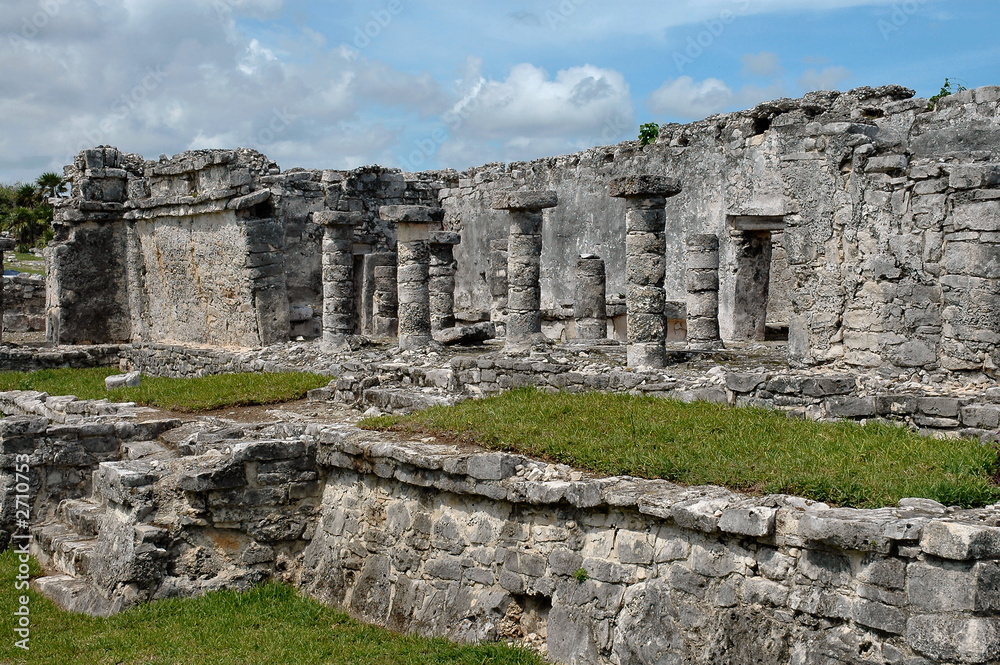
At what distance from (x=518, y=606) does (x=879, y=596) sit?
2513 mm

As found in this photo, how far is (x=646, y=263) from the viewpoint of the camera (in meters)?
10.9

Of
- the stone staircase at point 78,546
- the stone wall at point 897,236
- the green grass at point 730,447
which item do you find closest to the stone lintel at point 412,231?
the stone wall at point 897,236

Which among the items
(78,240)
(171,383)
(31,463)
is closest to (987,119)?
(171,383)

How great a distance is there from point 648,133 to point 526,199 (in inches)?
231

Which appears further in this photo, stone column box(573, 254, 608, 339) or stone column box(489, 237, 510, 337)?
stone column box(489, 237, 510, 337)

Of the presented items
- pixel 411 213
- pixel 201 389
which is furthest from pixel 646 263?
pixel 201 389

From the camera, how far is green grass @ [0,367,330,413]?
36.8 ft

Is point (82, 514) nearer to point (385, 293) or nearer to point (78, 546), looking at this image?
point (78, 546)

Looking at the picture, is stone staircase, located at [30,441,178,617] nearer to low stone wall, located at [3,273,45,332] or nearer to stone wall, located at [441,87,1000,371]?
stone wall, located at [441,87,1000,371]

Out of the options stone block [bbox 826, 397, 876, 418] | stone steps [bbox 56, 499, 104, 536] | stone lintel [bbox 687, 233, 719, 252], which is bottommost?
stone steps [bbox 56, 499, 104, 536]

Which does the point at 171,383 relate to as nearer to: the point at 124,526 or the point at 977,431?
the point at 124,526

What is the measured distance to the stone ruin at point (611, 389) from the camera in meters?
5.30

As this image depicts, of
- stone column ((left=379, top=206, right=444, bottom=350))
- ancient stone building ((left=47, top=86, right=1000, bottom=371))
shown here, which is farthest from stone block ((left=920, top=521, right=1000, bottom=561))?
stone column ((left=379, top=206, right=444, bottom=350))

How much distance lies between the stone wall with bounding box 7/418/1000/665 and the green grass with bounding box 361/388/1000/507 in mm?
269
